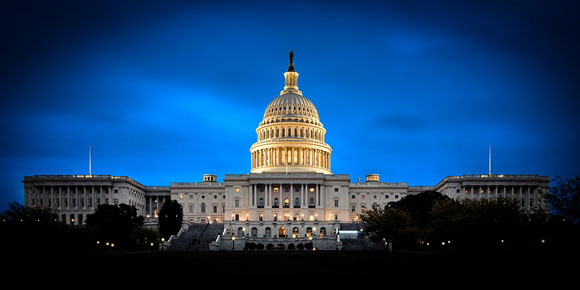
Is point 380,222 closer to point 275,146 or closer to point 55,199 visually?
point 275,146

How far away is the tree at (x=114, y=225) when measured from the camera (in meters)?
99.3

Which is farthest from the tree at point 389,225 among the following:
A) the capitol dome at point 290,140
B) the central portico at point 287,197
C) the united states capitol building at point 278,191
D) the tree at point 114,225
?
the capitol dome at point 290,140

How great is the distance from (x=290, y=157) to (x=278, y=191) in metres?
15.5

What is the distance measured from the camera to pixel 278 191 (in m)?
162

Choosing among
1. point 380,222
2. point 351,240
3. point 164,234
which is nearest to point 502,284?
point 380,222

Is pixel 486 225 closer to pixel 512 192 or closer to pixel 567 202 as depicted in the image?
pixel 567 202

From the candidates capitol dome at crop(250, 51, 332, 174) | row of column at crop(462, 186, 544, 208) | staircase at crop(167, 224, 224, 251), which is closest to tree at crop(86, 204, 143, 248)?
staircase at crop(167, 224, 224, 251)

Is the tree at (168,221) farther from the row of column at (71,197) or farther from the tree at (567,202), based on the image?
the tree at (567,202)

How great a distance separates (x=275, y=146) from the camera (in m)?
175

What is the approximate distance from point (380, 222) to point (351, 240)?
21302 millimetres

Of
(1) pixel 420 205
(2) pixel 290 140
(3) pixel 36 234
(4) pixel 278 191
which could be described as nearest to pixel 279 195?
(4) pixel 278 191

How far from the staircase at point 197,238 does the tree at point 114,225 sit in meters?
10.3

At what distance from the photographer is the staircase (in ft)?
380

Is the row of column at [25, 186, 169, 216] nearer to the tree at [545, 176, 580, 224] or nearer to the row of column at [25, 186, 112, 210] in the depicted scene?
the row of column at [25, 186, 112, 210]
